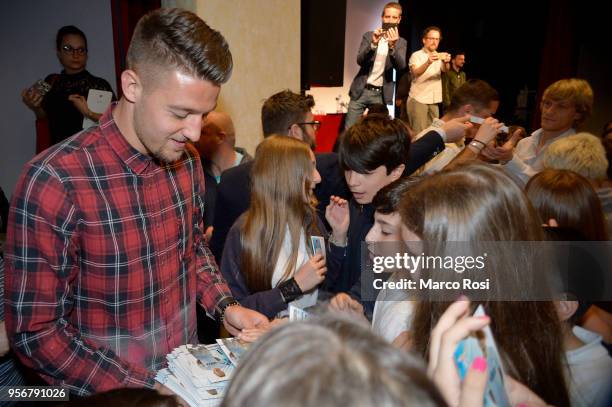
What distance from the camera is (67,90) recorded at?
399 cm

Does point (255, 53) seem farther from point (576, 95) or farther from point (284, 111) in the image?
point (576, 95)

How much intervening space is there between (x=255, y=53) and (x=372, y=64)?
2.60 metres

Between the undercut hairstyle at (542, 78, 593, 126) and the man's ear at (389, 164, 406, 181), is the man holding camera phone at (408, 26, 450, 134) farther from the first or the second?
the man's ear at (389, 164, 406, 181)

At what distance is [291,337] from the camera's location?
59 centimetres

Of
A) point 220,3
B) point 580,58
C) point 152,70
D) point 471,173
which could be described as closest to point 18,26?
point 220,3

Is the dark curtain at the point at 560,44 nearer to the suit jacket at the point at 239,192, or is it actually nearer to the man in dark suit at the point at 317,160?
the man in dark suit at the point at 317,160

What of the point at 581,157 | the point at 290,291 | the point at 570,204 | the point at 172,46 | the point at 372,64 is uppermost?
the point at 372,64

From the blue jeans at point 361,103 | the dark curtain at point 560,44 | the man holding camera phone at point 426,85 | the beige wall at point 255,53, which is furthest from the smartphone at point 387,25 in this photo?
the dark curtain at point 560,44

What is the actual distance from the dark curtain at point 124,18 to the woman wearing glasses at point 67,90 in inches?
29.2

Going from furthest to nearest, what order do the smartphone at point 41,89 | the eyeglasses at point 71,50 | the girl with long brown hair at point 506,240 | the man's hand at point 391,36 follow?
the man's hand at point 391,36
the smartphone at point 41,89
the eyeglasses at point 71,50
the girl with long brown hair at point 506,240

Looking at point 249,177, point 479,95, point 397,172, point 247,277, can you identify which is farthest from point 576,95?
point 247,277

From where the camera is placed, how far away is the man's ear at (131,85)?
4.50 feet

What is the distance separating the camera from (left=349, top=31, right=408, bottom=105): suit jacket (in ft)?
20.5

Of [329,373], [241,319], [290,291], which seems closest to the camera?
[329,373]
